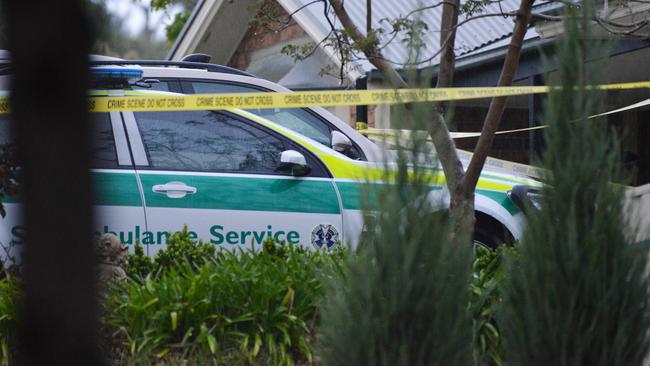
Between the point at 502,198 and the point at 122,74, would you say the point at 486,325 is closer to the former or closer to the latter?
the point at 502,198

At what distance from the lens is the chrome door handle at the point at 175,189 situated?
655cm

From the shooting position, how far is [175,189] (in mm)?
6594

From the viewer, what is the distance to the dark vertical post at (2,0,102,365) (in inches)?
87.5

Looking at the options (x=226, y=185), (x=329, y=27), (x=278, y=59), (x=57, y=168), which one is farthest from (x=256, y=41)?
(x=57, y=168)

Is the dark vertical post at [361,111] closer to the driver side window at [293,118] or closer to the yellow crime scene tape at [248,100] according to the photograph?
the driver side window at [293,118]

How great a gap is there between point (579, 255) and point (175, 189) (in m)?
4.15

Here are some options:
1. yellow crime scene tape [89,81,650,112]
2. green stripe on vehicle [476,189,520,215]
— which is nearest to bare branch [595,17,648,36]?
yellow crime scene tape [89,81,650,112]

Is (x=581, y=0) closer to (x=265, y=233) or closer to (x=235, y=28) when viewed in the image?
(x=265, y=233)

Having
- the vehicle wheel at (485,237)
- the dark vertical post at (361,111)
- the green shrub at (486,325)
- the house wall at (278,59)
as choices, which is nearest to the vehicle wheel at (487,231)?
the vehicle wheel at (485,237)

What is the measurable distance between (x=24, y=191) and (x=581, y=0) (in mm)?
1845

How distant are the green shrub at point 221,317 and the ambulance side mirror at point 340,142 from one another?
2.65 metres

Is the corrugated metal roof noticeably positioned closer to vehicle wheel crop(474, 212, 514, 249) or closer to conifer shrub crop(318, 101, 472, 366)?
vehicle wheel crop(474, 212, 514, 249)

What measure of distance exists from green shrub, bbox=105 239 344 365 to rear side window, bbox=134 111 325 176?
90.3 inches

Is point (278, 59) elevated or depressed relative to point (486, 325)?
elevated
